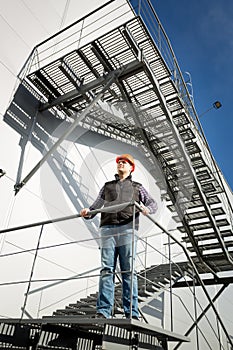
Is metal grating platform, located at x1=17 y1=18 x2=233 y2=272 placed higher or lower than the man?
higher

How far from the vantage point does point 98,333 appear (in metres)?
2.74

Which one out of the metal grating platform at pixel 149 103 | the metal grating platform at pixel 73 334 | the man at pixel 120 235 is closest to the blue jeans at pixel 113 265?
the man at pixel 120 235

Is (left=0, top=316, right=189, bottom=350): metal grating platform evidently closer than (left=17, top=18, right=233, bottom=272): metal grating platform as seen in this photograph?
Yes

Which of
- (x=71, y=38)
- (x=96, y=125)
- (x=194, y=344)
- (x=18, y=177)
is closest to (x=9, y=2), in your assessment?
(x=71, y=38)

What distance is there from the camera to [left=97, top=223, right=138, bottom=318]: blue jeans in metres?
2.17

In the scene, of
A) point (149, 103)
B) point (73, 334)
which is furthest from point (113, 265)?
point (149, 103)

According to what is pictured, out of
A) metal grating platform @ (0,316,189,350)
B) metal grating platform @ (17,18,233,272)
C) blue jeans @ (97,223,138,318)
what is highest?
metal grating platform @ (17,18,233,272)

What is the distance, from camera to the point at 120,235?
93.4 inches

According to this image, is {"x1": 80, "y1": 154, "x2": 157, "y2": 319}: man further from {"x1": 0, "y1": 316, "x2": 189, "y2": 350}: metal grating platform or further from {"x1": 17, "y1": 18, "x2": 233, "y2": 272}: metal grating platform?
{"x1": 17, "y1": 18, "x2": 233, "y2": 272}: metal grating platform

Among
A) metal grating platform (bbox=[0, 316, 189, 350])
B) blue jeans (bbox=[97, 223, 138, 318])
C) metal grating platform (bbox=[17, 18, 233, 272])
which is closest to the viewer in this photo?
metal grating platform (bbox=[0, 316, 189, 350])

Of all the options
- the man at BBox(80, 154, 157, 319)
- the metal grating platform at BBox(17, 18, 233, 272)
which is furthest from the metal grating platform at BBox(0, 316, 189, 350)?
the metal grating platform at BBox(17, 18, 233, 272)

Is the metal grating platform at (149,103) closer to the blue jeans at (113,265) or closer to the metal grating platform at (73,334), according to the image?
the blue jeans at (113,265)

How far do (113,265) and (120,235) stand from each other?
0.25 m

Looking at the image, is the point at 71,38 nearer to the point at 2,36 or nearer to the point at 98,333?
the point at 2,36
